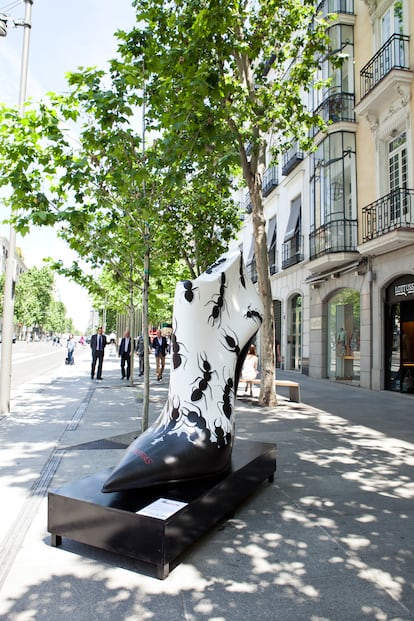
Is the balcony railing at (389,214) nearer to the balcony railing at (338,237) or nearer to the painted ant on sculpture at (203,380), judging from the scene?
the balcony railing at (338,237)

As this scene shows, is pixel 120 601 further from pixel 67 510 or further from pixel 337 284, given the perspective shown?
pixel 337 284

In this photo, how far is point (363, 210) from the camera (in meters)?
14.4

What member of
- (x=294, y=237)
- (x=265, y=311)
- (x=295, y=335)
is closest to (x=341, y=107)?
(x=294, y=237)

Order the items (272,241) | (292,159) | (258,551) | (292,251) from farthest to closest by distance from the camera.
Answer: (272,241)
(292,251)
(292,159)
(258,551)

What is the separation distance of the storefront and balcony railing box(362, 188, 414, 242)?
1.50 metres

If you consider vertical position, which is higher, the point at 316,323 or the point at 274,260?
the point at 274,260

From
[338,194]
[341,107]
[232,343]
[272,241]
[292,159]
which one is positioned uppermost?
[292,159]

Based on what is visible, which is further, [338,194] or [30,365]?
[30,365]

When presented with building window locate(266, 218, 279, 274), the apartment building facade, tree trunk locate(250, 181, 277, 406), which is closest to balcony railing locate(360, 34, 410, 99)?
the apartment building facade

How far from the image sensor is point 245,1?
9.57 metres

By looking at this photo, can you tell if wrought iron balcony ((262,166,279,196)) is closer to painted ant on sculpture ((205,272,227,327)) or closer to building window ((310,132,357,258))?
building window ((310,132,357,258))

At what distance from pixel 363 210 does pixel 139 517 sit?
13394 millimetres

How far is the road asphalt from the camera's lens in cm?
260

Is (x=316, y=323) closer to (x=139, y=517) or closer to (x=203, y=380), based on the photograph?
(x=203, y=380)
